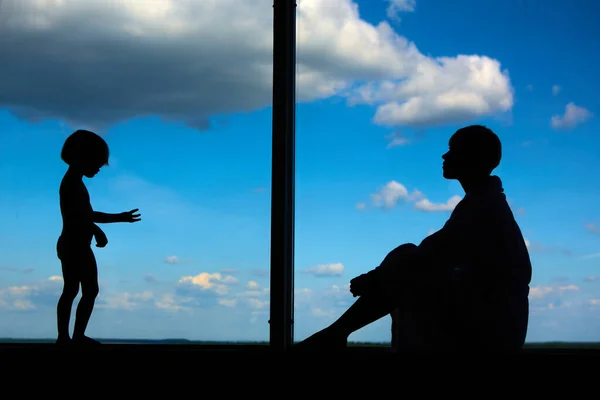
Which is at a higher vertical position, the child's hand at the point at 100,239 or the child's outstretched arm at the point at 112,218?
the child's outstretched arm at the point at 112,218

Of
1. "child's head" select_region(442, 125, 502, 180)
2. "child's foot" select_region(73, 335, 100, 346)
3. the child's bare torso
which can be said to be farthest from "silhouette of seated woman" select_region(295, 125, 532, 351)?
the child's bare torso

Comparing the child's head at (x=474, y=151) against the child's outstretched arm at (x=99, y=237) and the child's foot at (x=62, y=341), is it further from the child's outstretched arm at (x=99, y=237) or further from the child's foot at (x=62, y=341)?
the child's foot at (x=62, y=341)

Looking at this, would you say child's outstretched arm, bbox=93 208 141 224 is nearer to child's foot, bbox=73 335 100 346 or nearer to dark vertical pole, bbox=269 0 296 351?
child's foot, bbox=73 335 100 346

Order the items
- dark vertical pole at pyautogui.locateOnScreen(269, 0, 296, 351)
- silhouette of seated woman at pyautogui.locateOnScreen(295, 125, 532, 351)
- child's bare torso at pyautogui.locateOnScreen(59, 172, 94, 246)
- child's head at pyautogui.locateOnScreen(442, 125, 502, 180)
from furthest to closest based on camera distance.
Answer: child's bare torso at pyautogui.locateOnScreen(59, 172, 94, 246) → dark vertical pole at pyautogui.locateOnScreen(269, 0, 296, 351) → child's head at pyautogui.locateOnScreen(442, 125, 502, 180) → silhouette of seated woman at pyautogui.locateOnScreen(295, 125, 532, 351)

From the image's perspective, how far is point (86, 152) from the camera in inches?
81.3

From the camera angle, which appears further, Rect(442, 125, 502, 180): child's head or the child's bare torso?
the child's bare torso

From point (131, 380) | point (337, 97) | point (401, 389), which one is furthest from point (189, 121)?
point (401, 389)

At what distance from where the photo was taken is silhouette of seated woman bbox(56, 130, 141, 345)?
196 centimetres

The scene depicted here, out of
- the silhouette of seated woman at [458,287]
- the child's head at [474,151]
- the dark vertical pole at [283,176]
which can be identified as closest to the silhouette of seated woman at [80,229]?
the dark vertical pole at [283,176]

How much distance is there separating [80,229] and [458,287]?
1.24 m

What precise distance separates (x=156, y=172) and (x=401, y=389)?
1190 mm

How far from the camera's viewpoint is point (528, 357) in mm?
1307

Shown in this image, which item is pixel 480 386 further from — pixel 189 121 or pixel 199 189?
pixel 189 121

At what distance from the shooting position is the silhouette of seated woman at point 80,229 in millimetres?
1962
